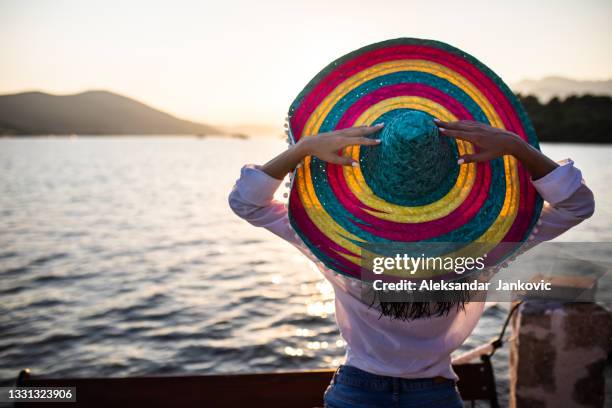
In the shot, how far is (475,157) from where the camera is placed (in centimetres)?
139

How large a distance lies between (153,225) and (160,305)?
9662 mm

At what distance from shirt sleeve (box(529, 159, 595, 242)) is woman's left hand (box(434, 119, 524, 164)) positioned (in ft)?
0.53

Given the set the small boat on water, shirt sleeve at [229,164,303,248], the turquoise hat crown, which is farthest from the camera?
the small boat on water

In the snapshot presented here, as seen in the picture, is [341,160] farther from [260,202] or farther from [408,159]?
[260,202]

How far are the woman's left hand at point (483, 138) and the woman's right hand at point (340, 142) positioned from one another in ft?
0.74

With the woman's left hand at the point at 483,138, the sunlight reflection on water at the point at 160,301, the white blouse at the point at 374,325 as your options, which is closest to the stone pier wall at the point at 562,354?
the white blouse at the point at 374,325

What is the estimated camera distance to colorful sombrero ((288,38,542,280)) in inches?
56.7

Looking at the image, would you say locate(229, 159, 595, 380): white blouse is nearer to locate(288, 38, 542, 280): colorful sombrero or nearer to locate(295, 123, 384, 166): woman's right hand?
locate(288, 38, 542, 280): colorful sombrero

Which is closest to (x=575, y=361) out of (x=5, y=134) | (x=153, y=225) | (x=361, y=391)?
(x=361, y=391)

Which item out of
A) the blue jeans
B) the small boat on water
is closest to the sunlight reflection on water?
the small boat on water

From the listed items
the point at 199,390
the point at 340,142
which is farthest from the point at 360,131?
the point at 199,390

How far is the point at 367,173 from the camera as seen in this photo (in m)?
1.48

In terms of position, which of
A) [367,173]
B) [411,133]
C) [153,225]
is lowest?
[153,225]

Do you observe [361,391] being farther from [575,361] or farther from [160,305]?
[160,305]
